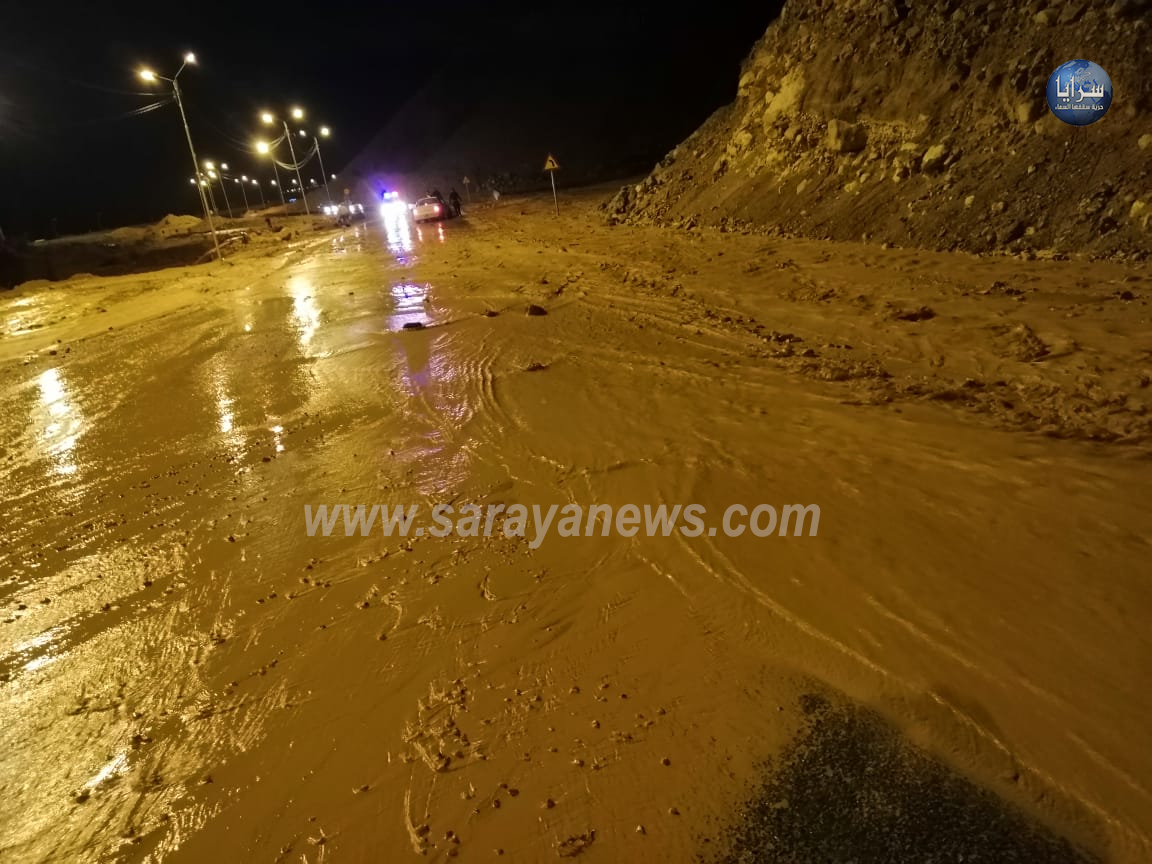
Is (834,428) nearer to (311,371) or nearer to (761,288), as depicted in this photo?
(761,288)

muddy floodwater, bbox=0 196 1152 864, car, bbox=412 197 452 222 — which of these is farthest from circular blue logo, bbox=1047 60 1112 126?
car, bbox=412 197 452 222

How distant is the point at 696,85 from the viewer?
179ft

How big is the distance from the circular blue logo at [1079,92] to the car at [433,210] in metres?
24.9

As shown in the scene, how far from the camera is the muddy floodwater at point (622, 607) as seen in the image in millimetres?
2945

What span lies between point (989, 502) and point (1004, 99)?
1122 centimetres

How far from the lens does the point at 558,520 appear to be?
5.27 meters

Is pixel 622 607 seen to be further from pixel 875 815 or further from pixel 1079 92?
pixel 1079 92

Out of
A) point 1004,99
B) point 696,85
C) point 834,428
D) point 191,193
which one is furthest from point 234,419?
point 191,193

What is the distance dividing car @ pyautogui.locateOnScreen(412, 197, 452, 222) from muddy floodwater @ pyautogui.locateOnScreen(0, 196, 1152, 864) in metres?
23.9

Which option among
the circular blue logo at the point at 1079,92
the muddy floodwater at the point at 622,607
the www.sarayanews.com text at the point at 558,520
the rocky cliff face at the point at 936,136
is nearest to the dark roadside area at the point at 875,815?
the muddy floodwater at the point at 622,607

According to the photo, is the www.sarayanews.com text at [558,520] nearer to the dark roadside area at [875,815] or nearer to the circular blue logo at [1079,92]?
the dark roadside area at [875,815]

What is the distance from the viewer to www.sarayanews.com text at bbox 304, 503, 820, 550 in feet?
16.2

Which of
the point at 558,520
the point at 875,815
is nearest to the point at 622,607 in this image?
the point at 558,520

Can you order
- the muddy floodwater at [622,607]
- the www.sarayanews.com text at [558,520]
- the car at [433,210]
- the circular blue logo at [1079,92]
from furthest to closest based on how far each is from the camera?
1. the car at [433,210]
2. the circular blue logo at [1079,92]
3. the www.sarayanews.com text at [558,520]
4. the muddy floodwater at [622,607]
